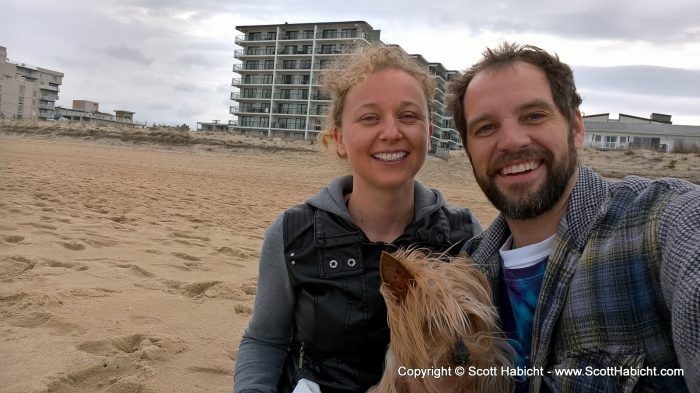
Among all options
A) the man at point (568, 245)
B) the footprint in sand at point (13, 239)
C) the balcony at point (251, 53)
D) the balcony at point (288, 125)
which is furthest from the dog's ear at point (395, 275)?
the balcony at point (251, 53)

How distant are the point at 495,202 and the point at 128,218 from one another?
7580mm

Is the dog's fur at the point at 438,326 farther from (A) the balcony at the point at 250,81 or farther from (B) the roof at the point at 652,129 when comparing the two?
(A) the balcony at the point at 250,81

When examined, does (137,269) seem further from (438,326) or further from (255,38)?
(255,38)

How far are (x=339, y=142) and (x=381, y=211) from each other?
52 cm

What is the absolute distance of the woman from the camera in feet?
7.61

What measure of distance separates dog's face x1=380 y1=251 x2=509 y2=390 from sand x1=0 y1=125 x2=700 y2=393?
1377 millimetres

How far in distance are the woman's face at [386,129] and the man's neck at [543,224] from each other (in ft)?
1.96

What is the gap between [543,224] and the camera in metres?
2.09

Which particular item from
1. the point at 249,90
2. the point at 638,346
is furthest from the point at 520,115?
the point at 249,90

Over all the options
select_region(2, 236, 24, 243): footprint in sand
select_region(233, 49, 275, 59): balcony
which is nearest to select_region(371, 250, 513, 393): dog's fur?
select_region(2, 236, 24, 243): footprint in sand

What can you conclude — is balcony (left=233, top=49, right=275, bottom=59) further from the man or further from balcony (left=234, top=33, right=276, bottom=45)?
the man

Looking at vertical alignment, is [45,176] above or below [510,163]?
below

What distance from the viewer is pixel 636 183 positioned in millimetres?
1830

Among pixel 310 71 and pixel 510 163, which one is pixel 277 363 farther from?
pixel 310 71
